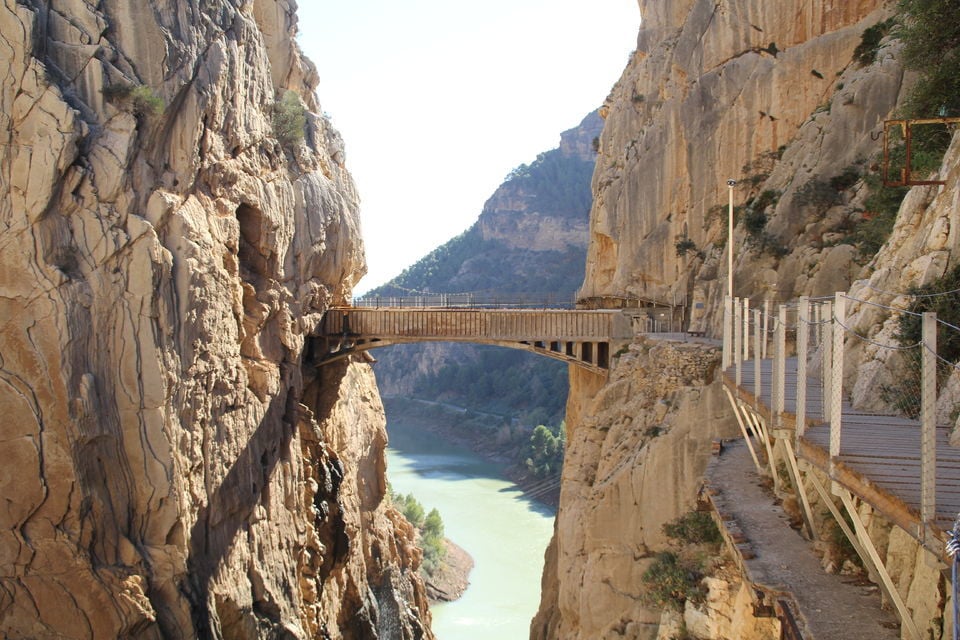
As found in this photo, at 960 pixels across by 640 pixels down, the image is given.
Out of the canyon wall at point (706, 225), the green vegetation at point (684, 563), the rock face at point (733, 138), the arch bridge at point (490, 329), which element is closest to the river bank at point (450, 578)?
the canyon wall at point (706, 225)

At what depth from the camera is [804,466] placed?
9477 mm

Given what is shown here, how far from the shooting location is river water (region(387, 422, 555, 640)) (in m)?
37.5

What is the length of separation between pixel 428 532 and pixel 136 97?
3191 cm

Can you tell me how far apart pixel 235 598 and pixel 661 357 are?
36.4ft

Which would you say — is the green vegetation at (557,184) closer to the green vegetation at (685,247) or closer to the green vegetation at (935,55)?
the green vegetation at (685,247)

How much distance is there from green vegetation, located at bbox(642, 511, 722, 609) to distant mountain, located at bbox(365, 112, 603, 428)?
67.9m

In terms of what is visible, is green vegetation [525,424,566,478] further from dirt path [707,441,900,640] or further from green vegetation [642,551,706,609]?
dirt path [707,441,900,640]

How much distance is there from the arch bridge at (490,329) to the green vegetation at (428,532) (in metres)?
17.8

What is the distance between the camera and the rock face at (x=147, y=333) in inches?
655

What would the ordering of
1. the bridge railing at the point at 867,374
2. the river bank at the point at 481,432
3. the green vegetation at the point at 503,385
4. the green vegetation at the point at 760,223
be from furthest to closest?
the green vegetation at the point at 503,385 < the river bank at the point at 481,432 < the green vegetation at the point at 760,223 < the bridge railing at the point at 867,374

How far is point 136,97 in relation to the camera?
18.3m

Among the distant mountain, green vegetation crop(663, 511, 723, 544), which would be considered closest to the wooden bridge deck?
green vegetation crop(663, 511, 723, 544)

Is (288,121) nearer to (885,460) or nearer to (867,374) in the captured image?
(867,374)

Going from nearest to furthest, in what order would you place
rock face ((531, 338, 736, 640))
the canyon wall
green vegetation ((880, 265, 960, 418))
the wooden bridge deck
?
the wooden bridge deck, green vegetation ((880, 265, 960, 418)), the canyon wall, rock face ((531, 338, 736, 640))
